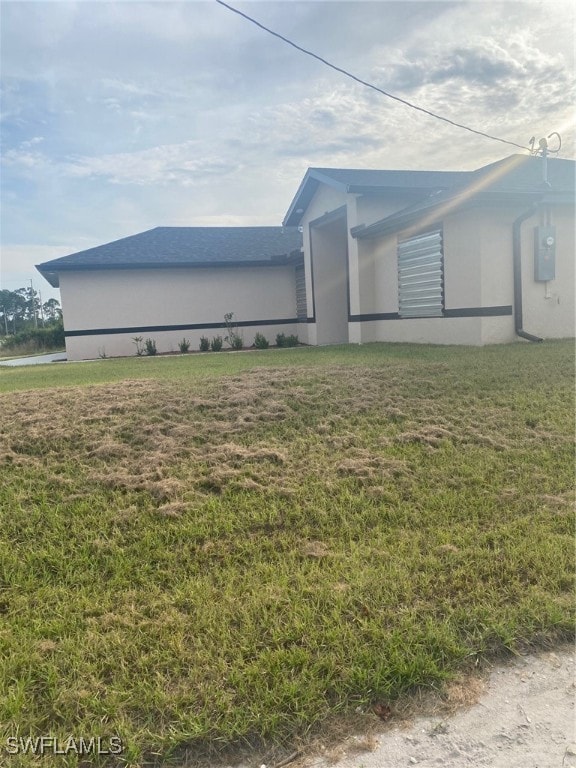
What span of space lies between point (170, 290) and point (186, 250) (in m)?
1.86

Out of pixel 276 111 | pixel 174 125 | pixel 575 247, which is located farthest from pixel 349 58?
pixel 575 247

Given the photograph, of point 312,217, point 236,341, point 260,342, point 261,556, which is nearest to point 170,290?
point 236,341

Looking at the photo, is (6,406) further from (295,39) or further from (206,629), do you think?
(295,39)

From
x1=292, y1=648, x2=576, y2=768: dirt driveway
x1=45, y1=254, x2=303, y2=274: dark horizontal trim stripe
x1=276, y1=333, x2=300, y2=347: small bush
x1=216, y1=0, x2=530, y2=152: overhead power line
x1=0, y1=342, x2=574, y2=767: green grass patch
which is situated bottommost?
x1=292, y1=648, x2=576, y2=768: dirt driveway

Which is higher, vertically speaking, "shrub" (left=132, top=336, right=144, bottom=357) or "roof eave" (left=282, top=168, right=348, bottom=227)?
"roof eave" (left=282, top=168, right=348, bottom=227)

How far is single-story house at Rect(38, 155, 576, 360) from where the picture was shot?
1092cm

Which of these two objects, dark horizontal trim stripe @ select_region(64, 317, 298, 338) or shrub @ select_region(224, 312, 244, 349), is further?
shrub @ select_region(224, 312, 244, 349)

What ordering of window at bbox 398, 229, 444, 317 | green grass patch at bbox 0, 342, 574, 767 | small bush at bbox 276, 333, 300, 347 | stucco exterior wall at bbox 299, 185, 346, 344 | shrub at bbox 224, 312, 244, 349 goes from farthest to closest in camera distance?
shrub at bbox 224, 312, 244, 349 < small bush at bbox 276, 333, 300, 347 < stucco exterior wall at bbox 299, 185, 346, 344 < window at bbox 398, 229, 444, 317 < green grass patch at bbox 0, 342, 574, 767

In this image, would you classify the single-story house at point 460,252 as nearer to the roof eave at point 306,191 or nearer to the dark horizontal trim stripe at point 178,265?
→ the roof eave at point 306,191

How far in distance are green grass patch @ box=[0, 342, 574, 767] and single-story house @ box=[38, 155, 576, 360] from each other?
19.4 feet

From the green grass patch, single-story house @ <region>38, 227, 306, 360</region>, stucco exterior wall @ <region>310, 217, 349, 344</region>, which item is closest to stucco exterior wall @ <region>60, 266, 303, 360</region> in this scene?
single-story house @ <region>38, 227, 306, 360</region>

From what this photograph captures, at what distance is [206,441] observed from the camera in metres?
4.81

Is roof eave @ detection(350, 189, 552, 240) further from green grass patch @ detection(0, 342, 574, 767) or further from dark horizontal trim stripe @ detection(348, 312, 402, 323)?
green grass patch @ detection(0, 342, 574, 767)

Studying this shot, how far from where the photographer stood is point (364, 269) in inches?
579
